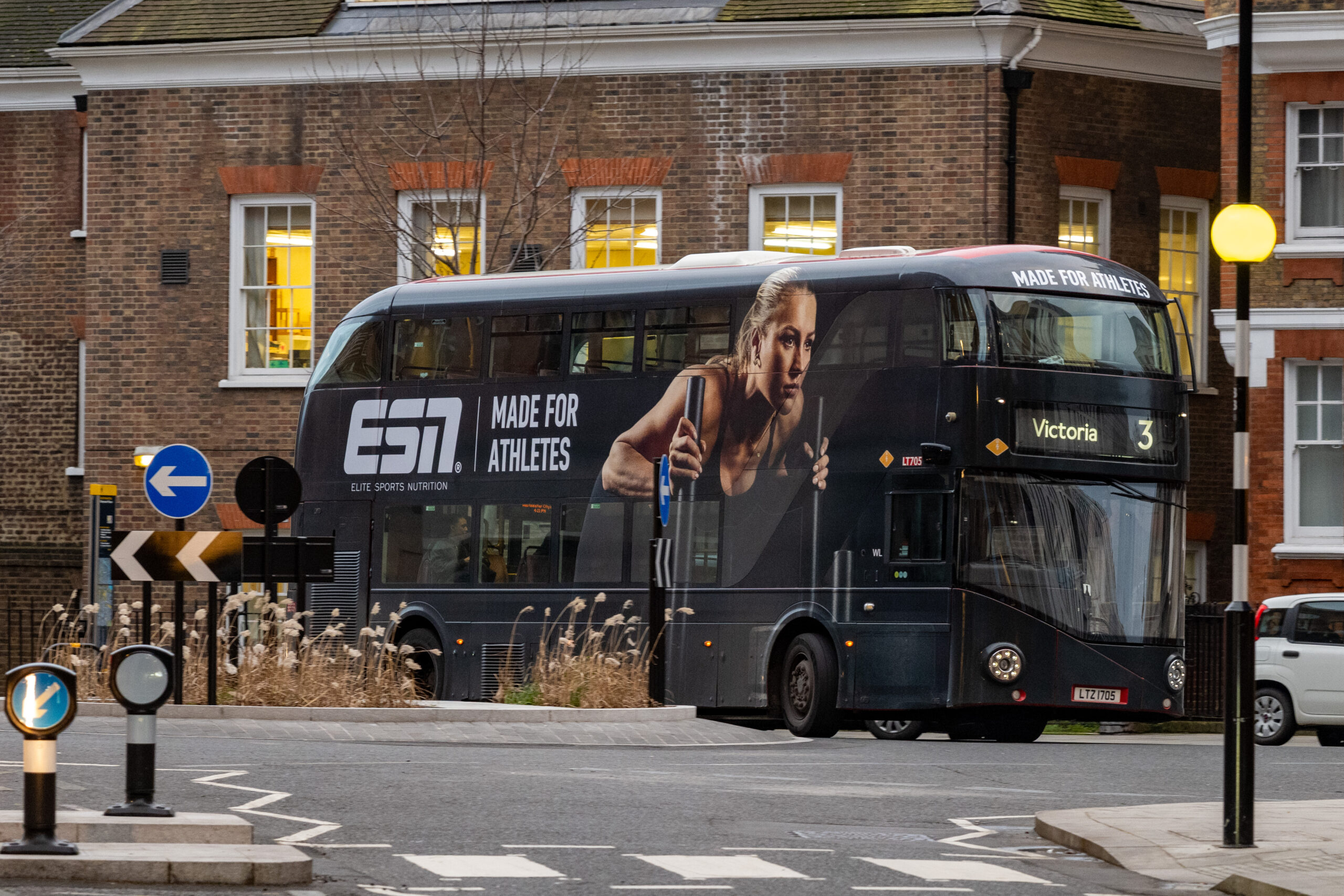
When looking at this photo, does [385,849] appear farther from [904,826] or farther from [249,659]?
[249,659]

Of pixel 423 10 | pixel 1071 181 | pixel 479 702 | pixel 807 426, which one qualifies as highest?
pixel 423 10

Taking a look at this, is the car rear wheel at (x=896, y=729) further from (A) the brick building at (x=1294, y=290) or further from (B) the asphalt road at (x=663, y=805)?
(A) the brick building at (x=1294, y=290)

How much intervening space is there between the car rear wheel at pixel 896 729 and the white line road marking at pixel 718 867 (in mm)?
10369

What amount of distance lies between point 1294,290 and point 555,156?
30.7 feet

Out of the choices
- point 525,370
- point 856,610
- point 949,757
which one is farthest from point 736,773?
point 525,370

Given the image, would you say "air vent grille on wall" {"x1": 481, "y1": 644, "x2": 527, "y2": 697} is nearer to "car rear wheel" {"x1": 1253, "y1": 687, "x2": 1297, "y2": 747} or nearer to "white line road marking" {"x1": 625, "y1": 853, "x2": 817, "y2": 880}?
"car rear wheel" {"x1": 1253, "y1": 687, "x2": 1297, "y2": 747}

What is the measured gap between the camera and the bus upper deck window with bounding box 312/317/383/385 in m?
23.5

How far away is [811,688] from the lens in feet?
65.1

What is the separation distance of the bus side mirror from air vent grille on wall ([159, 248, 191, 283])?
13.7 m

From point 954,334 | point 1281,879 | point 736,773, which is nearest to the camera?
point 1281,879

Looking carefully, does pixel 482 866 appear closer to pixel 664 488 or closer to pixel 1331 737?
pixel 664 488

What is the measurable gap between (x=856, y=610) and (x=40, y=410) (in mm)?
17017

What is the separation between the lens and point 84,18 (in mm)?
32906

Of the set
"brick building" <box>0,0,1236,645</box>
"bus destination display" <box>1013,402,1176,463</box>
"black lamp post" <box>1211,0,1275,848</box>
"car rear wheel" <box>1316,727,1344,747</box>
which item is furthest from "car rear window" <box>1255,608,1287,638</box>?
"black lamp post" <box>1211,0,1275,848</box>
